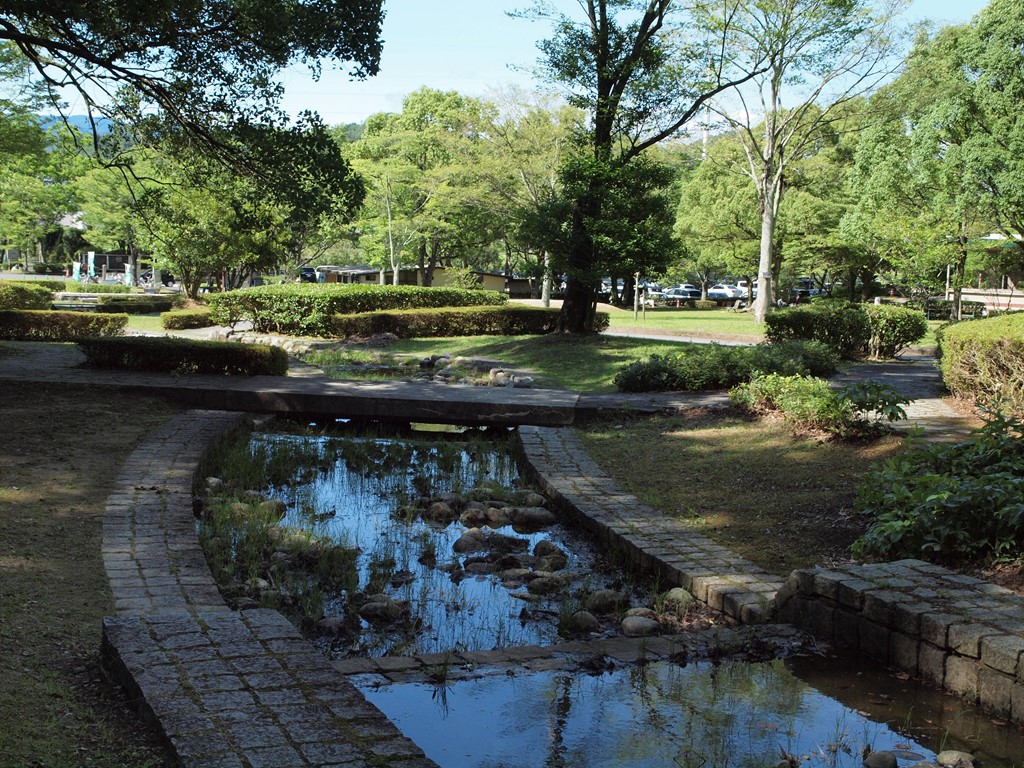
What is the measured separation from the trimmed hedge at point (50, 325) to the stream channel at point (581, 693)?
49.5ft

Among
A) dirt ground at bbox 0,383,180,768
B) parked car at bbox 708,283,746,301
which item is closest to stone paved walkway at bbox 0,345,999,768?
dirt ground at bbox 0,383,180,768

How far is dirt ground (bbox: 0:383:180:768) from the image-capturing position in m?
3.18

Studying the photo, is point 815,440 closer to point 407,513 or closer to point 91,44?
point 407,513

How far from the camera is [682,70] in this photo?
61.7ft

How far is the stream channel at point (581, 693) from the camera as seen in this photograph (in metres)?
3.70

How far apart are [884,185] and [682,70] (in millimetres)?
10304

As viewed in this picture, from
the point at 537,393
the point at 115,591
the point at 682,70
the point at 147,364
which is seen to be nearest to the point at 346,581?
Answer: the point at 115,591

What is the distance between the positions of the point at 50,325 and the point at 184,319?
177 inches

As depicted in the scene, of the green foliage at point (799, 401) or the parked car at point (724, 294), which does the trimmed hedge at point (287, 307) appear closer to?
the green foliage at point (799, 401)

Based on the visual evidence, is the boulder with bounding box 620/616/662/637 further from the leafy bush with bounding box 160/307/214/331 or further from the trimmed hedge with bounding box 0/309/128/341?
the leafy bush with bounding box 160/307/214/331

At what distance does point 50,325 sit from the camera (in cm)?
1927

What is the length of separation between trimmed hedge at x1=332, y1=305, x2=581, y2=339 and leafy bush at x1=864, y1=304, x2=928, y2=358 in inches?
259

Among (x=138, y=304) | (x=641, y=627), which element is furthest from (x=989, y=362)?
(x=138, y=304)

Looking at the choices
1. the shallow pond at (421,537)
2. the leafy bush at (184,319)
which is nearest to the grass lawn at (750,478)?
the shallow pond at (421,537)
